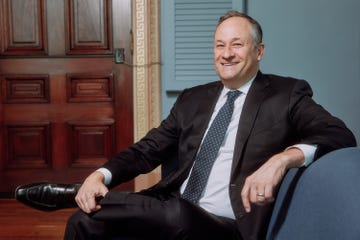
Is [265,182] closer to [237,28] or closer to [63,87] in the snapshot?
[237,28]

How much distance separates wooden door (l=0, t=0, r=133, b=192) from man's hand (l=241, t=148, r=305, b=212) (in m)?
1.91

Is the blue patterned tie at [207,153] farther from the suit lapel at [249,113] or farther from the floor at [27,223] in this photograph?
the floor at [27,223]

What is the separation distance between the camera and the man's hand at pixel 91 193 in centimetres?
134

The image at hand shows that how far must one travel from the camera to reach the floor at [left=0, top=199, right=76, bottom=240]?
2.50 metres

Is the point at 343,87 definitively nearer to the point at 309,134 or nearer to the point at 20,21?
the point at 309,134

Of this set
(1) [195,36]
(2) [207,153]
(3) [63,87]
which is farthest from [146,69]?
(2) [207,153]

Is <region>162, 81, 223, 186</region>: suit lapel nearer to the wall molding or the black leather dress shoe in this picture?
the black leather dress shoe

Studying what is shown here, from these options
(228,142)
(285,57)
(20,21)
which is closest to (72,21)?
(20,21)

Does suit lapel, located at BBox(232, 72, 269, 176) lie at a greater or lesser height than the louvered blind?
lesser

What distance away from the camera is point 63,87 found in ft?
9.82

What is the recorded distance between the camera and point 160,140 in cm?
169

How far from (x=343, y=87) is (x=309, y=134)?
1.31 metres

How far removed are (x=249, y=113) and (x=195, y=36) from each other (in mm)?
1157

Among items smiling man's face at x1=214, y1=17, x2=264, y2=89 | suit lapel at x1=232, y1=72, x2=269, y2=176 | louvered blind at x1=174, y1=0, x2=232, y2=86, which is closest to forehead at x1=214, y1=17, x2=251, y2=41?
smiling man's face at x1=214, y1=17, x2=264, y2=89
